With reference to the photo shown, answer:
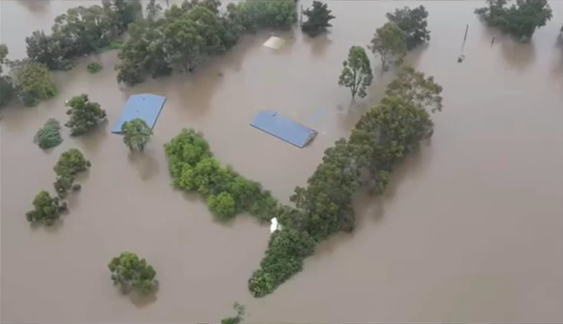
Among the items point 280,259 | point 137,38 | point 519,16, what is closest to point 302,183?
point 280,259

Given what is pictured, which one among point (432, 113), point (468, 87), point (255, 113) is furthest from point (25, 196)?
point (468, 87)

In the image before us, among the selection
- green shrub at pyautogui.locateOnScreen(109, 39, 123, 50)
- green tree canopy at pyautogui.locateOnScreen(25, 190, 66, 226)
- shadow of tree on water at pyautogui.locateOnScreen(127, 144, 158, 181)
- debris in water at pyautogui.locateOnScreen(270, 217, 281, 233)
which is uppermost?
green shrub at pyautogui.locateOnScreen(109, 39, 123, 50)

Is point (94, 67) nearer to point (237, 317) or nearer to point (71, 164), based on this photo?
point (71, 164)

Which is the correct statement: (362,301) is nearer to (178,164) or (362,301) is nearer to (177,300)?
(177,300)

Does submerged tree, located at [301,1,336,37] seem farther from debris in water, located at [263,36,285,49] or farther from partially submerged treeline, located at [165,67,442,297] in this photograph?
partially submerged treeline, located at [165,67,442,297]

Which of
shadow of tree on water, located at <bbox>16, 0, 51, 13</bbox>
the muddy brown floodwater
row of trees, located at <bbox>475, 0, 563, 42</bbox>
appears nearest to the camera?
the muddy brown floodwater

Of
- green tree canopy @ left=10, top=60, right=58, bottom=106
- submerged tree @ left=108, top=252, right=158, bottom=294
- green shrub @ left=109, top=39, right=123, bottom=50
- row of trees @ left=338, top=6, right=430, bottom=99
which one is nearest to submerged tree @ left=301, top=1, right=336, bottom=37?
row of trees @ left=338, top=6, right=430, bottom=99
